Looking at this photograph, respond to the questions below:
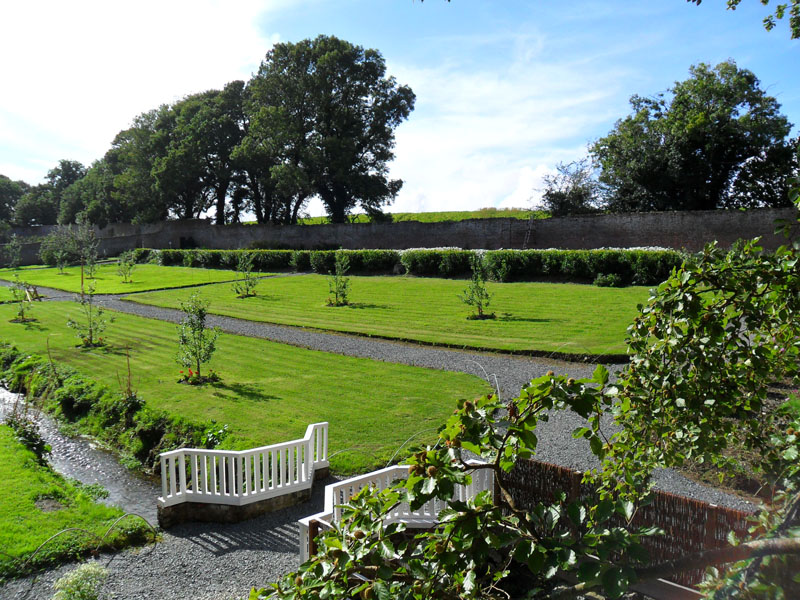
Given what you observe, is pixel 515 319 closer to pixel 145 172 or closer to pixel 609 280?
pixel 609 280

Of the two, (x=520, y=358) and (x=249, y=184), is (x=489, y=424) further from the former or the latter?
(x=249, y=184)

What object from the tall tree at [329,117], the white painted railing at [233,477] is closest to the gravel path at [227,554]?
the white painted railing at [233,477]

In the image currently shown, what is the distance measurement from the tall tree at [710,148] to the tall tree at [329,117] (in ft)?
46.6

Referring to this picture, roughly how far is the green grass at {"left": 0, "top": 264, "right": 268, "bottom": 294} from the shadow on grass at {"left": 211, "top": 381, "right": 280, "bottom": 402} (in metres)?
15.8

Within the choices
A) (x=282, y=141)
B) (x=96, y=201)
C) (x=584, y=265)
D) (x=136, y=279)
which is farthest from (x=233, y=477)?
(x=96, y=201)

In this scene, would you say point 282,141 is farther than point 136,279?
Yes

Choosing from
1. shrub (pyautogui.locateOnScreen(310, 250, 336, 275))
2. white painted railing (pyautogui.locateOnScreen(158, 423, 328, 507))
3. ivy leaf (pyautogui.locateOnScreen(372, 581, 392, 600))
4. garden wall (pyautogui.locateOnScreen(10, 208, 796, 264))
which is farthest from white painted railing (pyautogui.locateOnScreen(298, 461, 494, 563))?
shrub (pyautogui.locateOnScreen(310, 250, 336, 275))

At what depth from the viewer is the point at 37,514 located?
578 centimetres

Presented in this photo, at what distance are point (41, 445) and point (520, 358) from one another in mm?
7848

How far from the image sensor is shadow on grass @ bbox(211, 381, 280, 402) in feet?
29.5

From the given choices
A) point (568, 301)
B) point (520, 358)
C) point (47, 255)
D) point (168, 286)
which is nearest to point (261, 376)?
point (520, 358)

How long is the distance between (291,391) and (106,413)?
9.41 feet

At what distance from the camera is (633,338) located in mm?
2277

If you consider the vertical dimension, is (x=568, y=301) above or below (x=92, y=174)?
below
